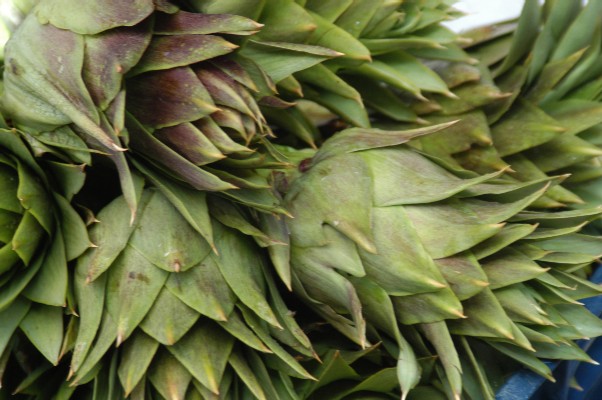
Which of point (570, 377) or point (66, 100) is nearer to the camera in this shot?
point (66, 100)

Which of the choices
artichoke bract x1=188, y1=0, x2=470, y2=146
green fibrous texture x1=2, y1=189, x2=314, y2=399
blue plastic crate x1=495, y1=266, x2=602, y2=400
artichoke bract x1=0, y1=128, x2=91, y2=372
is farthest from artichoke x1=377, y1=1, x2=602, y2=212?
artichoke bract x1=0, y1=128, x2=91, y2=372

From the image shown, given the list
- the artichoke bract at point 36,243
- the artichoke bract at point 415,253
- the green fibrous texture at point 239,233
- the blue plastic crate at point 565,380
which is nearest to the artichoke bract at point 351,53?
the green fibrous texture at point 239,233

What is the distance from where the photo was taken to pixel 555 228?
854mm

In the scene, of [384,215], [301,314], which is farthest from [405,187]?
[301,314]

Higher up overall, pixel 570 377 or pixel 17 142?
pixel 17 142

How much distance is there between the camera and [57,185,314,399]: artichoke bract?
27.5 inches

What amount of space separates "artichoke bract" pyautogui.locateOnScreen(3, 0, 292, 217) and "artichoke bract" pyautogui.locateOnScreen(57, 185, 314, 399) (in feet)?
0.18

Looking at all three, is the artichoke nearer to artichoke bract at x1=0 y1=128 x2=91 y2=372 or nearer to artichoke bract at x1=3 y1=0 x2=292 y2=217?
artichoke bract at x1=3 y1=0 x2=292 y2=217

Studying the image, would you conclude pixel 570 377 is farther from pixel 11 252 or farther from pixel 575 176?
pixel 11 252

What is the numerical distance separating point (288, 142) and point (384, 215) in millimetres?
219

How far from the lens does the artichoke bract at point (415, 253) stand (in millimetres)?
748

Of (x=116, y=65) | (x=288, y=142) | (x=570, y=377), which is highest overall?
(x=116, y=65)

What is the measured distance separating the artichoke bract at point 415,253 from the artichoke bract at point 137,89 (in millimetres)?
108

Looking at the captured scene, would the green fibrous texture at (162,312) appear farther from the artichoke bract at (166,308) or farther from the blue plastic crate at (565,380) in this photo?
the blue plastic crate at (565,380)
